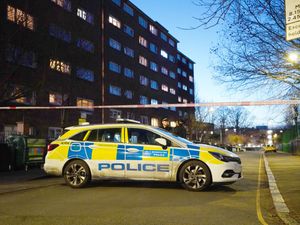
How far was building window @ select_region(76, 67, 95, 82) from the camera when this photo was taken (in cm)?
3579

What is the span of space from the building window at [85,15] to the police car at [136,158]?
Answer: 33.4m

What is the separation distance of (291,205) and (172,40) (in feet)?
232

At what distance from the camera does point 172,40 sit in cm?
7644

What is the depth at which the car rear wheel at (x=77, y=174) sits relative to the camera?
9.77 metres

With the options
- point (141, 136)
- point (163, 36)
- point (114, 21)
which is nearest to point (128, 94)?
point (114, 21)

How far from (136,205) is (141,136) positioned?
255 cm

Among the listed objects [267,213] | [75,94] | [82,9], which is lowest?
[267,213]

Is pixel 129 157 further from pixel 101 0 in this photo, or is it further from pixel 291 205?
pixel 101 0

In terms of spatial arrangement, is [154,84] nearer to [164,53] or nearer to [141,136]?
[164,53]

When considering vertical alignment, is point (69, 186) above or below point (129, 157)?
below

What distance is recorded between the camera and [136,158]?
9.48 metres

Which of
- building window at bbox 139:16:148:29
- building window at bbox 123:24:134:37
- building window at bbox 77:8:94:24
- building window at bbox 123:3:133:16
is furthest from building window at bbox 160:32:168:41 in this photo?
building window at bbox 77:8:94:24

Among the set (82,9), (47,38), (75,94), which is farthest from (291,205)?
(82,9)

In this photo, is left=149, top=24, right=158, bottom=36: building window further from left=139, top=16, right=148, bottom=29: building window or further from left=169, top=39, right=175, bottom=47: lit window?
left=169, top=39, right=175, bottom=47: lit window
